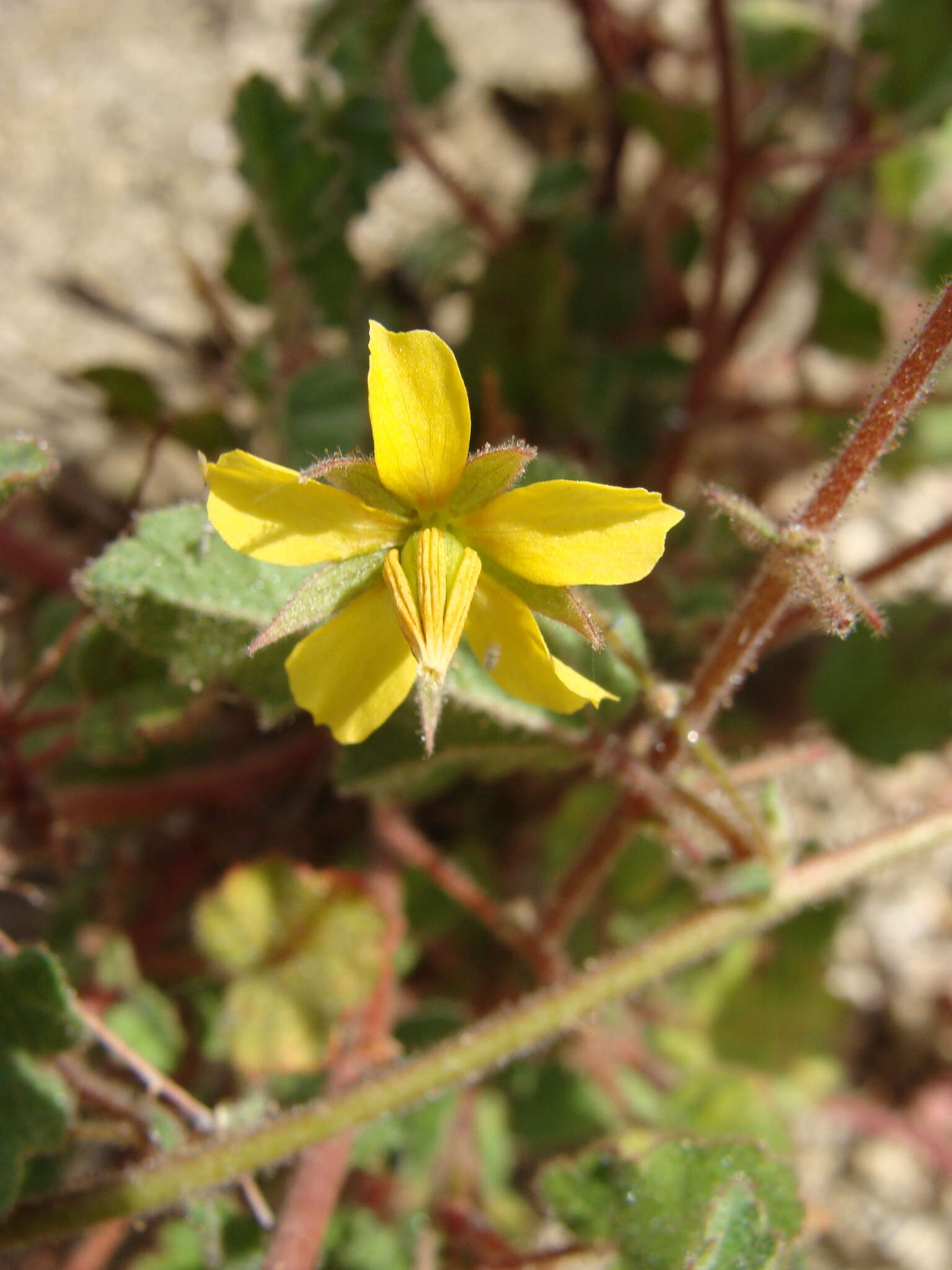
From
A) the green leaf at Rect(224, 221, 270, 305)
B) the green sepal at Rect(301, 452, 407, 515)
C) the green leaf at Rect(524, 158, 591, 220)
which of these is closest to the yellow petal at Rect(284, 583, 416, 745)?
the green sepal at Rect(301, 452, 407, 515)

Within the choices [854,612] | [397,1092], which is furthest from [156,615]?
[854,612]

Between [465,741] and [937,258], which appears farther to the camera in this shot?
[937,258]

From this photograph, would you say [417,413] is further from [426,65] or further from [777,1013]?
[777,1013]

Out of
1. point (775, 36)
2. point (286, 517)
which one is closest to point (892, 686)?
point (775, 36)

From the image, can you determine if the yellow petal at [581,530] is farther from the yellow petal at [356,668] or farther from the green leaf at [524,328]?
the green leaf at [524,328]

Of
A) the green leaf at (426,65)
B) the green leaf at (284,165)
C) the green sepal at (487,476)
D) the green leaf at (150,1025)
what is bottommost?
the green leaf at (150,1025)

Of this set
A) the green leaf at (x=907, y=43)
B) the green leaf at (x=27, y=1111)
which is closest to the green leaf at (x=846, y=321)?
the green leaf at (x=907, y=43)
